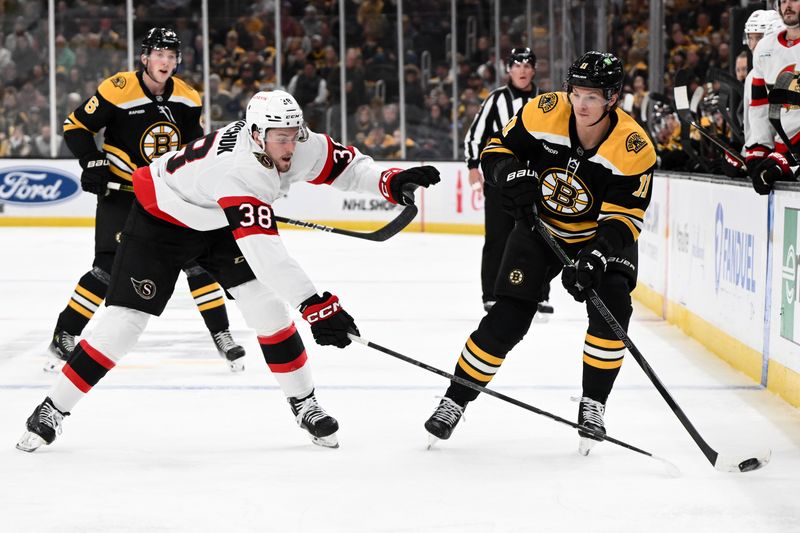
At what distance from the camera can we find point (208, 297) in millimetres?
4484

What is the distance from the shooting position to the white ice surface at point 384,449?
262cm

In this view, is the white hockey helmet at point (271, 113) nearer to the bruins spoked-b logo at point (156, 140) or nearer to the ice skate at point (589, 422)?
the ice skate at point (589, 422)

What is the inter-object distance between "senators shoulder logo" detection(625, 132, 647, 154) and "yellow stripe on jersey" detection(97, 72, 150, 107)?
6.78 feet

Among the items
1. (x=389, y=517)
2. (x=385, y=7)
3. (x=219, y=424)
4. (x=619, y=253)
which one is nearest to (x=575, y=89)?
(x=619, y=253)

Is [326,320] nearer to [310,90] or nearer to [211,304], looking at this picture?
[211,304]

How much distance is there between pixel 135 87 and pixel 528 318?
1967mm

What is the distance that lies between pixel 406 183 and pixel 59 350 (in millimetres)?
1797

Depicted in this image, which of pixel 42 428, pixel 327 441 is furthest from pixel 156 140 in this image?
pixel 327 441

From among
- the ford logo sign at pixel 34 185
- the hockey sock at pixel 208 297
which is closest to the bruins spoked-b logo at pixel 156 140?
the hockey sock at pixel 208 297

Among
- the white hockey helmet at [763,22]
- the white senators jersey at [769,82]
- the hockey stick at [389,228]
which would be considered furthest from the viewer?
the white hockey helmet at [763,22]

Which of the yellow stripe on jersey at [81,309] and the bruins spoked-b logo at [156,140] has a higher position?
the bruins spoked-b logo at [156,140]

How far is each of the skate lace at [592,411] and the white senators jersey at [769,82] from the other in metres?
1.89

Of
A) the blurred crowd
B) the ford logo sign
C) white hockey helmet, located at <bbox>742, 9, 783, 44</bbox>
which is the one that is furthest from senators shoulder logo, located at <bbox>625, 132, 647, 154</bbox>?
the ford logo sign

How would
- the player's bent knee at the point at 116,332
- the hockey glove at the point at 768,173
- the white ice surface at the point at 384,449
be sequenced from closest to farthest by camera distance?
the white ice surface at the point at 384,449
the player's bent knee at the point at 116,332
the hockey glove at the point at 768,173
